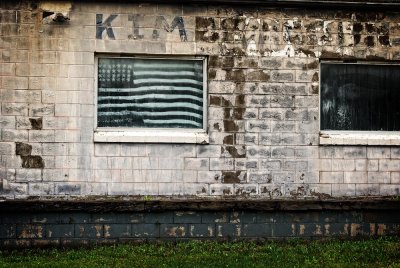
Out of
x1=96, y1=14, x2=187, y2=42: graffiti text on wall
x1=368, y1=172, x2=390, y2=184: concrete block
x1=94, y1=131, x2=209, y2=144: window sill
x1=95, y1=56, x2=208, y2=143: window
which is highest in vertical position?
x1=96, y1=14, x2=187, y2=42: graffiti text on wall

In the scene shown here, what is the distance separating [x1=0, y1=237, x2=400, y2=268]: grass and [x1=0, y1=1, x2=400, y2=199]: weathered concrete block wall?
973mm

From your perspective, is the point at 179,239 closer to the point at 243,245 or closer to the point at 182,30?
the point at 243,245

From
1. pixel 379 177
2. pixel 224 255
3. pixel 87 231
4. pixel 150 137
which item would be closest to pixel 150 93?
pixel 150 137

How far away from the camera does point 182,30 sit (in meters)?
12.2

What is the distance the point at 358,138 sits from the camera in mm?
12461

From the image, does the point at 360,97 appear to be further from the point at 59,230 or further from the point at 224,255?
the point at 59,230

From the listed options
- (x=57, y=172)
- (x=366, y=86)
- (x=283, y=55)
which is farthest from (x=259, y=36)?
(x=57, y=172)

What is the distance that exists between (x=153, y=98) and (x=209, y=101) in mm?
985

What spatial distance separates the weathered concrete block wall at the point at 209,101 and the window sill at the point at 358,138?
0.12 m

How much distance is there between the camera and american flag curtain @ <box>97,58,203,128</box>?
1213 centimetres

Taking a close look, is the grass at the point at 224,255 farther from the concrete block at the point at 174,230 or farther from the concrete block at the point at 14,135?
the concrete block at the point at 14,135

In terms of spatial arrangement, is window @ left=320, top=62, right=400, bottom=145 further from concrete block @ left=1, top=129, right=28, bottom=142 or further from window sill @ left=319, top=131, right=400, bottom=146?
concrete block @ left=1, top=129, right=28, bottom=142

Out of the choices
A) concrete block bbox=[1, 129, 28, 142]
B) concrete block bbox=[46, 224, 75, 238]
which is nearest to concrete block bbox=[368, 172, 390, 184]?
concrete block bbox=[46, 224, 75, 238]

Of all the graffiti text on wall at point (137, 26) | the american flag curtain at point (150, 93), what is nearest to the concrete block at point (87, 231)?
the american flag curtain at point (150, 93)
